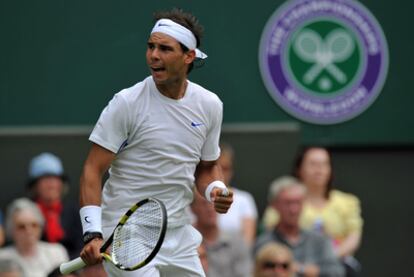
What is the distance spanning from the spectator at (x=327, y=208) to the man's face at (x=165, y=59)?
3.45 m

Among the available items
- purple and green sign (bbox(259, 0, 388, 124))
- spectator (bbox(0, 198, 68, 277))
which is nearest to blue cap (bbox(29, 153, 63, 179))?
spectator (bbox(0, 198, 68, 277))

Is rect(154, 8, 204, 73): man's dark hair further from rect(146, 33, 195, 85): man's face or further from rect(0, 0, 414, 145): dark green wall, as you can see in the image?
rect(0, 0, 414, 145): dark green wall

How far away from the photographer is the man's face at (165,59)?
633 centimetres

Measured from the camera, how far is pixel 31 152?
10.8 m

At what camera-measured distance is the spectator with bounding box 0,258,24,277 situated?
8219mm

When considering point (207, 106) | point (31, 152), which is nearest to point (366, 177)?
point (31, 152)

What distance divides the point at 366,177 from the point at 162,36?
548 cm

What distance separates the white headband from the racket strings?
830mm

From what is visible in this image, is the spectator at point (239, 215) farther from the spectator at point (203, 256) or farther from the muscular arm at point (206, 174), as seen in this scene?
the muscular arm at point (206, 174)

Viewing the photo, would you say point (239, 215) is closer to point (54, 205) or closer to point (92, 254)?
point (54, 205)

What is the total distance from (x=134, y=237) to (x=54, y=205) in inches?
133

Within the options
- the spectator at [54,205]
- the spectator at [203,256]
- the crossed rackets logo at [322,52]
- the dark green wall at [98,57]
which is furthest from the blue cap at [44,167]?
the crossed rackets logo at [322,52]

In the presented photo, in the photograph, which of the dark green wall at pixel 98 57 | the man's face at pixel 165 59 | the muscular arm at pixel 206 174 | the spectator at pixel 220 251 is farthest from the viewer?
the dark green wall at pixel 98 57

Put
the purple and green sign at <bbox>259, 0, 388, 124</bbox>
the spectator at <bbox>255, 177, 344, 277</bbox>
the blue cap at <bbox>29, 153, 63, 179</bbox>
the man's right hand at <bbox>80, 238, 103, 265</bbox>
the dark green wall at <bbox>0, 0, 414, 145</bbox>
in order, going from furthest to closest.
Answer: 1. the purple and green sign at <bbox>259, 0, 388, 124</bbox>
2. the dark green wall at <bbox>0, 0, 414, 145</bbox>
3. the blue cap at <bbox>29, 153, 63, 179</bbox>
4. the spectator at <bbox>255, 177, 344, 277</bbox>
5. the man's right hand at <bbox>80, 238, 103, 265</bbox>
